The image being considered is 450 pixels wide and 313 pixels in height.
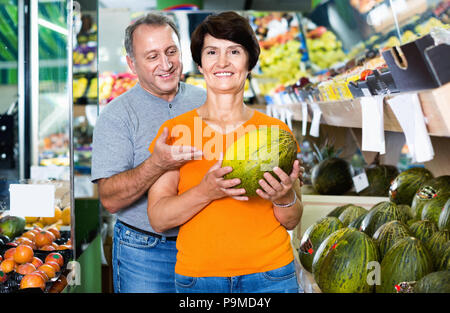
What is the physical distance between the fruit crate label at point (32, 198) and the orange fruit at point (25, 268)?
0.35m

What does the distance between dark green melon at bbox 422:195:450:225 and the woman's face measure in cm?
93

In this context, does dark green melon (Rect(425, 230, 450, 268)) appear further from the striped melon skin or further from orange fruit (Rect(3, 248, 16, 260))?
orange fruit (Rect(3, 248, 16, 260))

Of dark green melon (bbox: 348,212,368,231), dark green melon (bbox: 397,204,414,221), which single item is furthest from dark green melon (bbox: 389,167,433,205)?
dark green melon (bbox: 348,212,368,231)

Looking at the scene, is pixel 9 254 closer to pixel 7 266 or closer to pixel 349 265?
pixel 7 266

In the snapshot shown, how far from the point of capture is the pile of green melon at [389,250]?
1.46 metres

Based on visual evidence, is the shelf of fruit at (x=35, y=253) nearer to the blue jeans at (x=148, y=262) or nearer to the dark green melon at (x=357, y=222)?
the blue jeans at (x=148, y=262)

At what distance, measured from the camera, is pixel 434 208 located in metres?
1.82

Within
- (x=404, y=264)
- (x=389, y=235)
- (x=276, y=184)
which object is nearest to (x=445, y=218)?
(x=389, y=235)

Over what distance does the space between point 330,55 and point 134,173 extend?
3758 millimetres

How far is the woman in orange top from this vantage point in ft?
4.40

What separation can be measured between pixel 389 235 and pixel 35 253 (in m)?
1.45

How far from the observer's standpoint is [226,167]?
1224 mm

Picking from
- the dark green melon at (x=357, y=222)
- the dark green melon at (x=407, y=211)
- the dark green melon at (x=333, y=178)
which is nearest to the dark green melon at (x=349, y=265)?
the dark green melon at (x=357, y=222)
